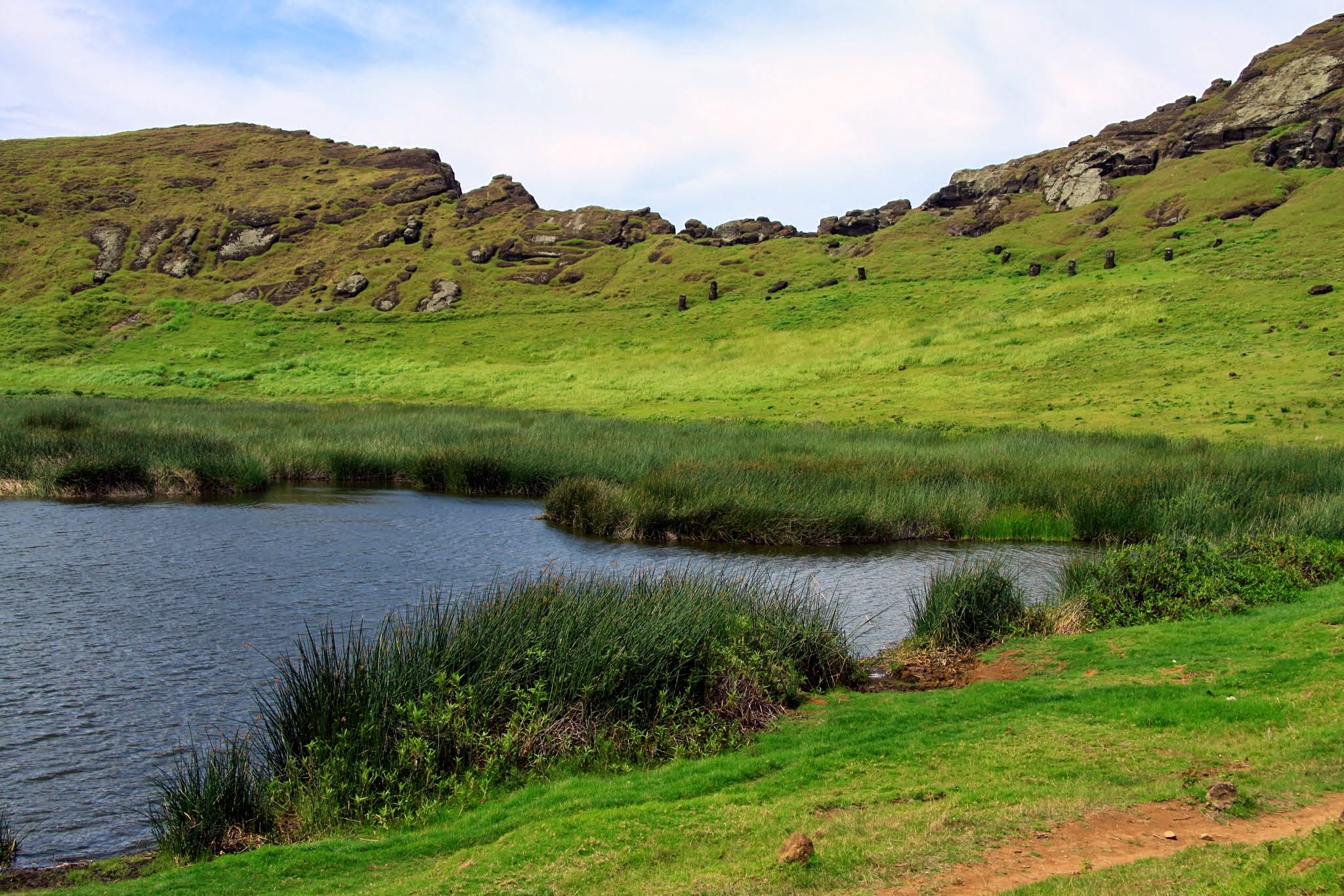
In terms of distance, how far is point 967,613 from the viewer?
1369 cm

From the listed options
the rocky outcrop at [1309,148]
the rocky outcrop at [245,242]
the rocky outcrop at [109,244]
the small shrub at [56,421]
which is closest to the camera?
the small shrub at [56,421]

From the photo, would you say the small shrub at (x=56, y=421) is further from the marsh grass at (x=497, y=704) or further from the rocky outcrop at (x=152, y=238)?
the rocky outcrop at (x=152, y=238)

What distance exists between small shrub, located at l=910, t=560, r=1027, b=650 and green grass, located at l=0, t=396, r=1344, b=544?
4779mm

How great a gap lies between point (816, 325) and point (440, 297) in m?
34.5

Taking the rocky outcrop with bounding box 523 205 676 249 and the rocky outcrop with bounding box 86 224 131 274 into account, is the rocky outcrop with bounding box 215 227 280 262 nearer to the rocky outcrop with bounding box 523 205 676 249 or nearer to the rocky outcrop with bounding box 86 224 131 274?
the rocky outcrop with bounding box 86 224 131 274

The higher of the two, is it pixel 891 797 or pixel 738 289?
pixel 738 289

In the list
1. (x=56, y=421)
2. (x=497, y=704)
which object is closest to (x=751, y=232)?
(x=56, y=421)

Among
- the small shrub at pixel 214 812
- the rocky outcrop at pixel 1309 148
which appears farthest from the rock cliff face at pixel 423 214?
the small shrub at pixel 214 812

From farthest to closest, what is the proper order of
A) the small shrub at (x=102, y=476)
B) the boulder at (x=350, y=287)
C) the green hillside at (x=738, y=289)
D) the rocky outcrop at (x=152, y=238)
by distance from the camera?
the rocky outcrop at (x=152, y=238)
the boulder at (x=350, y=287)
the green hillside at (x=738, y=289)
the small shrub at (x=102, y=476)

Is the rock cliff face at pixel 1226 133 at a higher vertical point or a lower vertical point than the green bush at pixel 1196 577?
higher

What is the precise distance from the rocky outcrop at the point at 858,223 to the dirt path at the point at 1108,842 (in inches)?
3688

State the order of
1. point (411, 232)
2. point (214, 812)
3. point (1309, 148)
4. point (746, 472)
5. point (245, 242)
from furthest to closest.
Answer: point (245, 242) < point (411, 232) < point (1309, 148) < point (746, 472) < point (214, 812)

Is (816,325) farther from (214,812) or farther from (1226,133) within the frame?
(214,812)

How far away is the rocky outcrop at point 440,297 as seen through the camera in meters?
84.1
